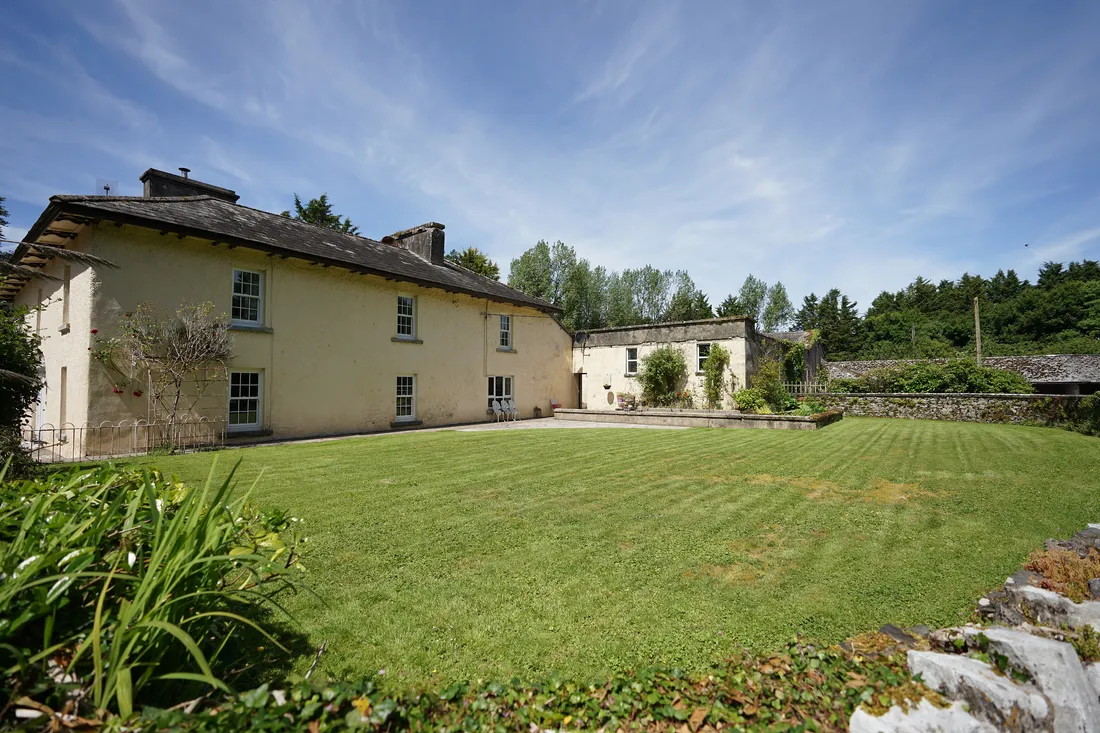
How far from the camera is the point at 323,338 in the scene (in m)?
15.3

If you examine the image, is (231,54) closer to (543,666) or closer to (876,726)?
(543,666)

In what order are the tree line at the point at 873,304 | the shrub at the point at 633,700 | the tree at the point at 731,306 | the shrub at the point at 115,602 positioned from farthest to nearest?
1. the tree at the point at 731,306
2. the tree line at the point at 873,304
3. the shrub at the point at 633,700
4. the shrub at the point at 115,602

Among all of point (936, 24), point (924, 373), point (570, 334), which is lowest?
point (924, 373)

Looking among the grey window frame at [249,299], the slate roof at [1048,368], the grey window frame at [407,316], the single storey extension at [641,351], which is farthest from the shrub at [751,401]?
the grey window frame at [249,299]

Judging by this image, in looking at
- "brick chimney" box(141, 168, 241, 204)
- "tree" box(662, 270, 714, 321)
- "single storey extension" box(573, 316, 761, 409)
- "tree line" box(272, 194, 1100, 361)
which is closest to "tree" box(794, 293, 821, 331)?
"tree line" box(272, 194, 1100, 361)

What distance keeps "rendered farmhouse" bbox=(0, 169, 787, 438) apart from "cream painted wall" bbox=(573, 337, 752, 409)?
14 centimetres

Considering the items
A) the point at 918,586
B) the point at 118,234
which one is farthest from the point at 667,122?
the point at 118,234

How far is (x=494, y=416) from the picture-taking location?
2102 centimetres

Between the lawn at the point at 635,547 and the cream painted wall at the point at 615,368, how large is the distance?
11.7m

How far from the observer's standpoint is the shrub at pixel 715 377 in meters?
21.4

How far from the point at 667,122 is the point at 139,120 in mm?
12672

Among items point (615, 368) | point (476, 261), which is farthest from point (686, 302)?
point (615, 368)

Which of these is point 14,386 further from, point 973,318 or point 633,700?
point 973,318

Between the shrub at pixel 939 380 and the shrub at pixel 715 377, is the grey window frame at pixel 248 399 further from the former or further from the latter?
the shrub at pixel 939 380
